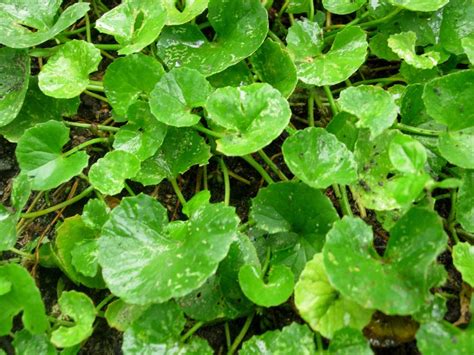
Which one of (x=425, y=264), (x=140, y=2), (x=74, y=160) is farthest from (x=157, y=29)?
(x=425, y=264)

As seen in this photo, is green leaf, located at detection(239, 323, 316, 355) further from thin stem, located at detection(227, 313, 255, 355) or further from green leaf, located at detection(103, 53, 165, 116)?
green leaf, located at detection(103, 53, 165, 116)

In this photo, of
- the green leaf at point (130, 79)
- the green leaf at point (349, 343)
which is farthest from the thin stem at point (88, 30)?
the green leaf at point (349, 343)

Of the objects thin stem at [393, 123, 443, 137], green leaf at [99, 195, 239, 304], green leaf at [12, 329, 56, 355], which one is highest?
green leaf at [99, 195, 239, 304]

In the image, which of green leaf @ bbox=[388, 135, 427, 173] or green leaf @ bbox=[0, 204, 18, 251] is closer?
green leaf @ bbox=[388, 135, 427, 173]

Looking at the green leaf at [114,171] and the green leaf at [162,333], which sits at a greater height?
the green leaf at [114,171]

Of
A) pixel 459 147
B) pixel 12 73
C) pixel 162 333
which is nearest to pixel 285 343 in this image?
pixel 162 333

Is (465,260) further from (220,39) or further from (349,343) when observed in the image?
(220,39)

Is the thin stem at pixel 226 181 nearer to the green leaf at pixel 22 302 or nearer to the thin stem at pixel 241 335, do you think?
the thin stem at pixel 241 335

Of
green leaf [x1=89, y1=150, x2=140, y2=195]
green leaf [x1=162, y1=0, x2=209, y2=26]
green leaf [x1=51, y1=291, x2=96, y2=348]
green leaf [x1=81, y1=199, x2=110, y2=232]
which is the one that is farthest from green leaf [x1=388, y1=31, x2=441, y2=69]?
green leaf [x1=51, y1=291, x2=96, y2=348]

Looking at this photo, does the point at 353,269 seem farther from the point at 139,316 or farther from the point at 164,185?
the point at 164,185
